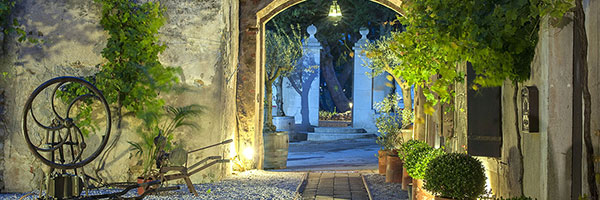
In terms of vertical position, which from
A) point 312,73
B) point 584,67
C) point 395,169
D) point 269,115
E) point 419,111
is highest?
point 312,73

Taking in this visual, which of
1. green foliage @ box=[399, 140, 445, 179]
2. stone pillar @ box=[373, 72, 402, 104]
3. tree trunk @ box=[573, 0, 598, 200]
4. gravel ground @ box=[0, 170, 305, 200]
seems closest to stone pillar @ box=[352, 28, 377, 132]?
stone pillar @ box=[373, 72, 402, 104]

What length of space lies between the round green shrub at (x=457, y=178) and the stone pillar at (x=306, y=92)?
56.1 feet

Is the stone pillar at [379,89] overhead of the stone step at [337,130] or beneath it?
Result: overhead

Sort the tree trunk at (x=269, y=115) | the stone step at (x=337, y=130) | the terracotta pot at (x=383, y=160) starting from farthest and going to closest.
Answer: the stone step at (x=337, y=130), the tree trunk at (x=269, y=115), the terracotta pot at (x=383, y=160)

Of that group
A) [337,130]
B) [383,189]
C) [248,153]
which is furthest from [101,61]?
[337,130]

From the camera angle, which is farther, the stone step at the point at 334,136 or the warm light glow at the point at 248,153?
the stone step at the point at 334,136

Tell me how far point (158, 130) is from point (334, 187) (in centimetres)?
280

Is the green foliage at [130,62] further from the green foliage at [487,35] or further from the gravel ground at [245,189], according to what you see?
the green foliage at [487,35]

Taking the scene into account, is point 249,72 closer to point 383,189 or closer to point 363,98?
point 383,189

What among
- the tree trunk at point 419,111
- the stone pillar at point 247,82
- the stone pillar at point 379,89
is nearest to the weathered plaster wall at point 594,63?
the tree trunk at point 419,111

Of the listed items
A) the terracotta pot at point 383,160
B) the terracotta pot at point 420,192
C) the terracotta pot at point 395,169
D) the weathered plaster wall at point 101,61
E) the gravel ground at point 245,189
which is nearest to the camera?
the terracotta pot at point 420,192

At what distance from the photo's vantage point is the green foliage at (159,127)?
811 cm

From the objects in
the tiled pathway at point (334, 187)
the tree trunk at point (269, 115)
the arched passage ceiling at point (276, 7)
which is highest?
the arched passage ceiling at point (276, 7)

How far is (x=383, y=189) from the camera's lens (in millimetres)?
8227
